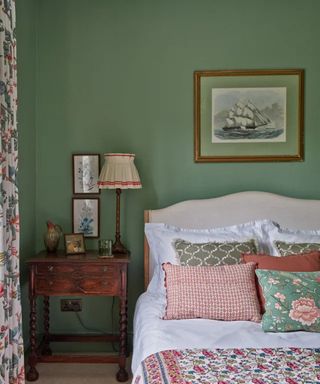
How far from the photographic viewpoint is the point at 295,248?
2598mm

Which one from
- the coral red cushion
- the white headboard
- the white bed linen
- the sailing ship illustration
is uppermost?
the sailing ship illustration

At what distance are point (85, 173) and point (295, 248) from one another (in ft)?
5.47

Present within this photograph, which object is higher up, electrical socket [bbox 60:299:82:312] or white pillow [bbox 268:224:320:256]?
white pillow [bbox 268:224:320:256]

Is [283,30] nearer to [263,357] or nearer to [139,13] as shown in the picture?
[139,13]

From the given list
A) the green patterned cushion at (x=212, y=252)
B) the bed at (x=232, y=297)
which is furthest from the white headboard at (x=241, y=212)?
the green patterned cushion at (x=212, y=252)

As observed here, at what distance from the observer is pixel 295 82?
3.18 m

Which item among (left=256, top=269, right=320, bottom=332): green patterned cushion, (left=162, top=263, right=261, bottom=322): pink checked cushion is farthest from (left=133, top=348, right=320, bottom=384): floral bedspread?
(left=162, top=263, right=261, bottom=322): pink checked cushion

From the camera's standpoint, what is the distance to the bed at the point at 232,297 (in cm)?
166

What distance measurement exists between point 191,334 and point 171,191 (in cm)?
142

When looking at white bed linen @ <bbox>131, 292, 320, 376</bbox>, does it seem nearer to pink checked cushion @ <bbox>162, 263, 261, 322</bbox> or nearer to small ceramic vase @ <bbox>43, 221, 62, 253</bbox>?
pink checked cushion @ <bbox>162, 263, 261, 322</bbox>

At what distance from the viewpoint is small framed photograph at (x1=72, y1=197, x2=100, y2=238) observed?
3.26 m

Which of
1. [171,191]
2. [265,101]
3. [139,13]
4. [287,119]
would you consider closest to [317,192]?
[287,119]

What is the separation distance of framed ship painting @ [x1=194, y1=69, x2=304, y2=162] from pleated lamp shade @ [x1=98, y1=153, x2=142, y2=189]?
0.57m

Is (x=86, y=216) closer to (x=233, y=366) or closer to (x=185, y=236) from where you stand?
(x=185, y=236)
